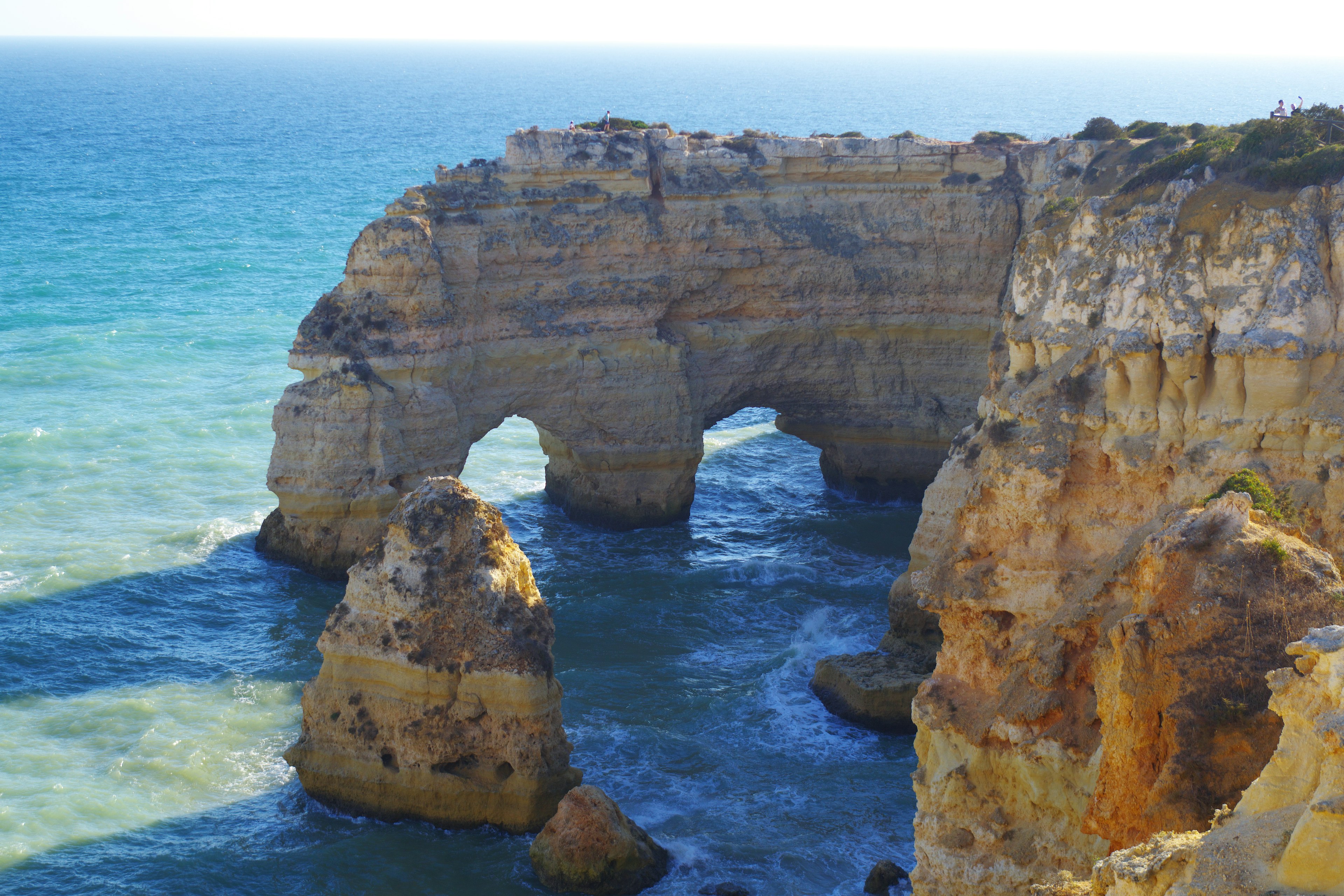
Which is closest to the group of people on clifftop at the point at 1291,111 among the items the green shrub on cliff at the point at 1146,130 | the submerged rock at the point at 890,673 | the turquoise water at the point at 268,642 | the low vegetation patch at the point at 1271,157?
the low vegetation patch at the point at 1271,157

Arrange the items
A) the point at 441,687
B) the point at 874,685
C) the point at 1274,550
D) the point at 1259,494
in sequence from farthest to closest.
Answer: the point at 874,685 → the point at 441,687 → the point at 1259,494 → the point at 1274,550

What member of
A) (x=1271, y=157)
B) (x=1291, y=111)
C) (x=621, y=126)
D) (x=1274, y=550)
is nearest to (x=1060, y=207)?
(x=1271, y=157)

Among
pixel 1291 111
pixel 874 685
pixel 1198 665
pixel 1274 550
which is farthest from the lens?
pixel 874 685

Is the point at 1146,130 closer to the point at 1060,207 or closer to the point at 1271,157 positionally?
the point at 1060,207

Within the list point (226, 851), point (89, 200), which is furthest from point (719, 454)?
point (89, 200)

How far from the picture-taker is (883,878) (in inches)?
893

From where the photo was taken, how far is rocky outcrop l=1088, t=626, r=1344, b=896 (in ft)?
29.6

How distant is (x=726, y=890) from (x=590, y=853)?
2.30m

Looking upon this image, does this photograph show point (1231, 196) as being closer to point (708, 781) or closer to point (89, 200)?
point (708, 781)

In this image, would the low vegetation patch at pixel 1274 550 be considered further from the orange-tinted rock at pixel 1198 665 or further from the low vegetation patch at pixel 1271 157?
the low vegetation patch at pixel 1271 157

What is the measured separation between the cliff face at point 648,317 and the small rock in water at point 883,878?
18.6 meters

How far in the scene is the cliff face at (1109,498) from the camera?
14062 mm

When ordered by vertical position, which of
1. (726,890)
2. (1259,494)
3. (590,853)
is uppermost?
→ (1259,494)

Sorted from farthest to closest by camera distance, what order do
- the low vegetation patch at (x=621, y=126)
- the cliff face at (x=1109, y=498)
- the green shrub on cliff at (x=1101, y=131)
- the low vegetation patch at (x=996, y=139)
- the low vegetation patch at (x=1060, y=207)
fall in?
the low vegetation patch at (x=621, y=126), the low vegetation patch at (x=996, y=139), the green shrub on cliff at (x=1101, y=131), the low vegetation patch at (x=1060, y=207), the cliff face at (x=1109, y=498)
